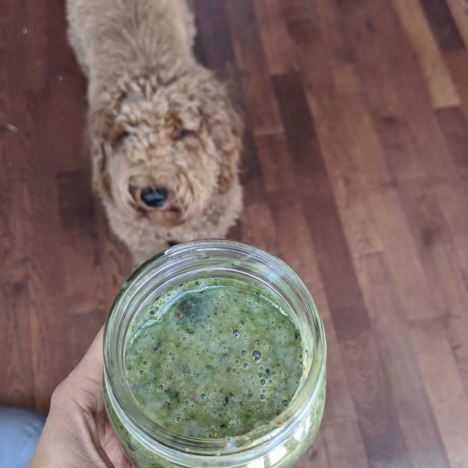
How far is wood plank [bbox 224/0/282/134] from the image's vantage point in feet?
4.89

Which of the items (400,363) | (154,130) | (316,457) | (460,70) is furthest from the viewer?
(460,70)

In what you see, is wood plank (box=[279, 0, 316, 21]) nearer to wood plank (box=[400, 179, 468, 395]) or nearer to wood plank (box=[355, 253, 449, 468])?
wood plank (box=[400, 179, 468, 395])

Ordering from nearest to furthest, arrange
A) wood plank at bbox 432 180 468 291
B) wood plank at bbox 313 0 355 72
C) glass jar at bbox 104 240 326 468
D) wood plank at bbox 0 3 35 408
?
glass jar at bbox 104 240 326 468
wood plank at bbox 0 3 35 408
wood plank at bbox 432 180 468 291
wood plank at bbox 313 0 355 72

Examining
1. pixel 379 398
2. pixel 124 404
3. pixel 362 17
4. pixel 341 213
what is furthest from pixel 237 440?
pixel 362 17

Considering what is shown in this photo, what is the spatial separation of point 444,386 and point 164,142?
968 millimetres

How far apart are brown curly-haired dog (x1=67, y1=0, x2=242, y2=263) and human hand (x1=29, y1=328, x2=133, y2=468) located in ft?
1.67

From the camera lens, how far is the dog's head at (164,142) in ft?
3.41

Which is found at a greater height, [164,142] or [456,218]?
[164,142]

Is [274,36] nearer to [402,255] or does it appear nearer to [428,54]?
[428,54]

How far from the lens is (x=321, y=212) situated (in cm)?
140

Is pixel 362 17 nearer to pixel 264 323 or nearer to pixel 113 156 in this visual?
pixel 113 156

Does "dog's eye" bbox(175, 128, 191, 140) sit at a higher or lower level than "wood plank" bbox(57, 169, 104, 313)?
higher

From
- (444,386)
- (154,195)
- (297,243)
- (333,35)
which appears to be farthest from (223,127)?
(444,386)

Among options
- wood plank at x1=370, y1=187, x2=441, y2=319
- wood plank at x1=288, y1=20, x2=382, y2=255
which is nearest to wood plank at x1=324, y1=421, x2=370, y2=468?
wood plank at x1=370, y1=187, x2=441, y2=319
